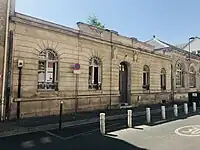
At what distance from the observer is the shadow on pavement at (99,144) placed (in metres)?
6.16

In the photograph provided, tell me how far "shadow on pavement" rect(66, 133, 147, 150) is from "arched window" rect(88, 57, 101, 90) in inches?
297

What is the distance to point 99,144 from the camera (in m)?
6.61

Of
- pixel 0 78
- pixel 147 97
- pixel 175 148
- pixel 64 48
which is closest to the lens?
pixel 175 148

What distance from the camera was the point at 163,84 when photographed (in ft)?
72.7

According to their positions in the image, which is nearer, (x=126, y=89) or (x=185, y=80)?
(x=126, y=89)

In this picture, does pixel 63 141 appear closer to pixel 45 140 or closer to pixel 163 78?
pixel 45 140

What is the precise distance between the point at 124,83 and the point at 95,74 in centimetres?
340

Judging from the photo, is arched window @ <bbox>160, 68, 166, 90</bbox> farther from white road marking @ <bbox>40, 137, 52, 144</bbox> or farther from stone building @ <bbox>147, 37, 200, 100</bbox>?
white road marking @ <bbox>40, 137, 52, 144</bbox>

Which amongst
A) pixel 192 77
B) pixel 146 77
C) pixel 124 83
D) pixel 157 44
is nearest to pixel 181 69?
pixel 192 77

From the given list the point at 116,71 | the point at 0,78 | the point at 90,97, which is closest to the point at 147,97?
the point at 116,71

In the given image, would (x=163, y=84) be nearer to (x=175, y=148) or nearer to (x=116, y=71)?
(x=116, y=71)

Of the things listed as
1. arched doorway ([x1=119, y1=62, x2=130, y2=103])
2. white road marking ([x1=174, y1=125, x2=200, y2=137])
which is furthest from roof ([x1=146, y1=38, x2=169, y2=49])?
white road marking ([x1=174, y1=125, x2=200, y2=137])

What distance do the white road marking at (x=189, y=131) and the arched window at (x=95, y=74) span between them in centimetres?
710

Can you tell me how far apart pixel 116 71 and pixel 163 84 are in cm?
772
